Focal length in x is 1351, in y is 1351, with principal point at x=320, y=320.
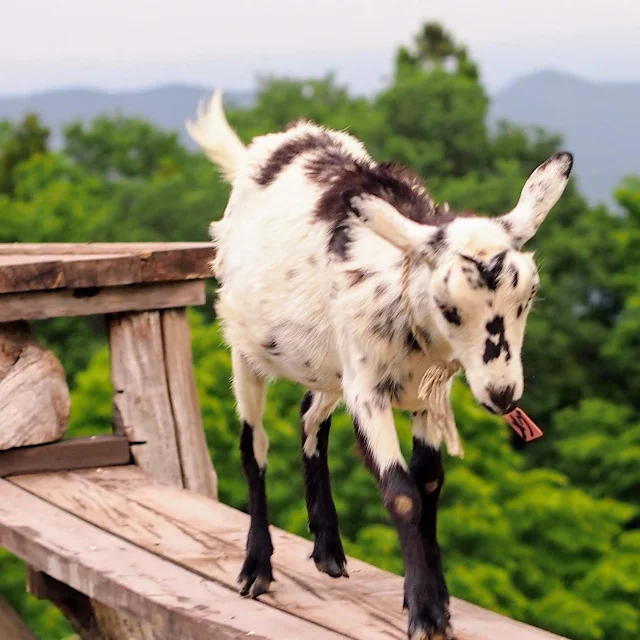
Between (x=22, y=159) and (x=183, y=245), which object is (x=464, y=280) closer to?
(x=183, y=245)

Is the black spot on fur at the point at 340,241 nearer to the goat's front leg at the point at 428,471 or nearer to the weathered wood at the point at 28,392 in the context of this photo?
the goat's front leg at the point at 428,471

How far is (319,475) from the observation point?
359cm

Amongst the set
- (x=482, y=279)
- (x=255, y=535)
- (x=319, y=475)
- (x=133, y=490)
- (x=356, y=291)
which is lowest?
(x=133, y=490)

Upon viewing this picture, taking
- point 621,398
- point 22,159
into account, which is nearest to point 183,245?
point 621,398

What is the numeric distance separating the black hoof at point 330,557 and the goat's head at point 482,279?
989mm

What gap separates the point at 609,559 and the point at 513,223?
583 inches

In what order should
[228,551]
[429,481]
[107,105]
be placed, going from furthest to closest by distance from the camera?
[107,105] → [228,551] → [429,481]

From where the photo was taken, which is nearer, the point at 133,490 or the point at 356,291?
the point at 356,291

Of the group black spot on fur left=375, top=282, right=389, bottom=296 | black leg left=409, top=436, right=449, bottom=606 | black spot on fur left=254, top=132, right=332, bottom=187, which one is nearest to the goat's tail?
black spot on fur left=254, top=132, right=332, bottom=187

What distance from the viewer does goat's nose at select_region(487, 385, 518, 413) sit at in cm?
252

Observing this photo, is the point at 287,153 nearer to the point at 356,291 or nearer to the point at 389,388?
the point at 356,291

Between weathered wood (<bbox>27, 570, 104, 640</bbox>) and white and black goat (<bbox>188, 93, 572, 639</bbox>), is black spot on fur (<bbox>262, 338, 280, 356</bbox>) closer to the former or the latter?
white and black goat (<bbox>188, 93, 572, 639</bbox>)

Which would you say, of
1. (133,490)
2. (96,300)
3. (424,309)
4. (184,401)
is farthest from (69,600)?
(424,309)

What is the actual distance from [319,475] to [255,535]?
252 mm
